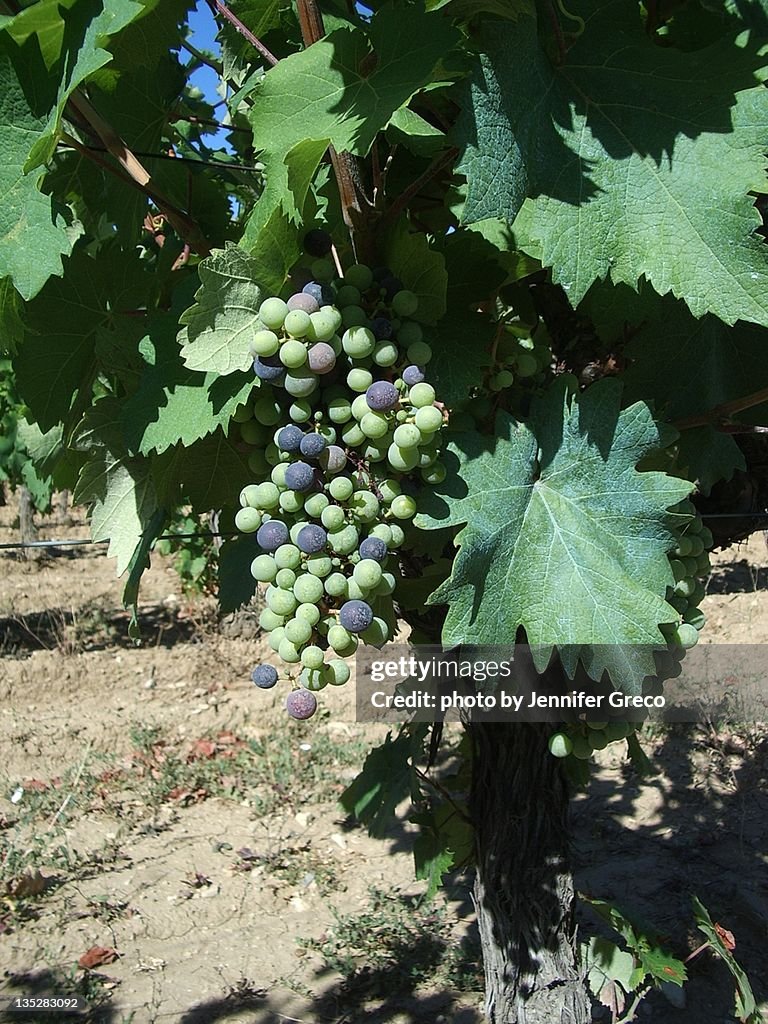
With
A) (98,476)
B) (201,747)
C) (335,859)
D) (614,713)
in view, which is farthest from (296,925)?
(98,476)

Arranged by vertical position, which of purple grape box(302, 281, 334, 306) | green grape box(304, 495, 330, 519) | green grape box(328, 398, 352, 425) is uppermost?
purple grape box(302, 281, 334, 306)

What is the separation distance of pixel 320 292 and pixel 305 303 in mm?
32

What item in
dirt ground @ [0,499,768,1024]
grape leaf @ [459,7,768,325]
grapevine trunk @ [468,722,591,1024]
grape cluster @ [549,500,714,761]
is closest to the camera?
grape leaf @ [459,7,768,325]

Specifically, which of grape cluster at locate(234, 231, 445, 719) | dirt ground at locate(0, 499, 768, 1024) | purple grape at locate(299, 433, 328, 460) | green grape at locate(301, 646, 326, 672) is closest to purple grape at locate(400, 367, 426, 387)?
grape cluster at locate(234, 231, 445, 719)

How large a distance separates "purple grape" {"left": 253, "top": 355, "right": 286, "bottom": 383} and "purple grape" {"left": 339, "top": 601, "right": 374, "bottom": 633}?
287mm

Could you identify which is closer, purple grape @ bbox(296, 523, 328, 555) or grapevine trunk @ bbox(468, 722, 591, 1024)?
purple grape @ bbox(296, 523, 328, 555)

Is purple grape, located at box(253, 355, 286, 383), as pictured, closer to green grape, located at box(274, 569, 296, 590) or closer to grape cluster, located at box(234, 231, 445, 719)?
grape cluster, located at box(234, 231, 445, 719)

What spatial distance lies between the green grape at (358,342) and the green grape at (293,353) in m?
0.05

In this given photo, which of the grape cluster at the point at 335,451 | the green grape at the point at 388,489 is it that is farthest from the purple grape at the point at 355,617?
the green grape at the point at 388,489

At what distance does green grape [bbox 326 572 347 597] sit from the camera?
107 cm

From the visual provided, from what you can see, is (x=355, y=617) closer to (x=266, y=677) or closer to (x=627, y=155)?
(x=266, y=677)

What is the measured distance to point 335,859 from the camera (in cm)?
422

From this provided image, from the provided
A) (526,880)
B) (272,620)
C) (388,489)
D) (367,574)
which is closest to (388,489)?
(388,489)

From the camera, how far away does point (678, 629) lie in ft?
4.60
